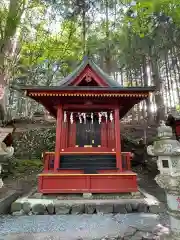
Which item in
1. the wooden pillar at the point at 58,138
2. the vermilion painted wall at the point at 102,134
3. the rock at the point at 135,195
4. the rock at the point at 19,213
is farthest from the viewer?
the vermilion painted wall at the point at 102,134

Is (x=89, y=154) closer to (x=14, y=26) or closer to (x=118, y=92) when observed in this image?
(x=118, y=92)

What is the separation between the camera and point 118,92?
7246mm

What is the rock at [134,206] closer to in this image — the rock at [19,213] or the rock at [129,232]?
the rock at [129,232]

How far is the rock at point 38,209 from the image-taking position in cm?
545

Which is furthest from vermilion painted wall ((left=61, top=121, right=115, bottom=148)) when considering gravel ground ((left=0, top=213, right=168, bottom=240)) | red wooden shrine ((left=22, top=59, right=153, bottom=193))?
gravel ground ((left=0, top=213, right=168, bottom=240))

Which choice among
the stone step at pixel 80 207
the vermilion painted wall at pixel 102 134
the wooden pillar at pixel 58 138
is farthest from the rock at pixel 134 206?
the wooden pillar at pixel 58 138

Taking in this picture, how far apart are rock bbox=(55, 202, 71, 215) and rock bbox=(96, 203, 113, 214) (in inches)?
40.7

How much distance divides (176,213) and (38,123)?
17951mm

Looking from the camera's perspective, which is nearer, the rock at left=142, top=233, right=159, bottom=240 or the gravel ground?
the rock at left=142, top=233, right=159, bottom=240

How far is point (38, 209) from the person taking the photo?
18.0ft

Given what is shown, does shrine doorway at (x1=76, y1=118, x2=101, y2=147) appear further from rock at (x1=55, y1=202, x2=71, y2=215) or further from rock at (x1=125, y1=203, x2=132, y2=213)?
rock at (x1=125, y1=203, x2=132, y2=213)

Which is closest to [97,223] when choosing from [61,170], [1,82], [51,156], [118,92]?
[61,170]

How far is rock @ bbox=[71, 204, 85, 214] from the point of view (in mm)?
5484

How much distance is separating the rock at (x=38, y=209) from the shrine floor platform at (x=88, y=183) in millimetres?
878
